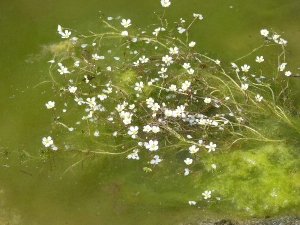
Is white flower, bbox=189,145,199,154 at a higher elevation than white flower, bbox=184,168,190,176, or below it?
higher

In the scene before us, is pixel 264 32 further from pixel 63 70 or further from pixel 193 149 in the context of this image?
pixel 63 70

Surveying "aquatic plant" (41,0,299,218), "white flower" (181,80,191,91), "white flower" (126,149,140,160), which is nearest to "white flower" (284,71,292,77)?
"aquatic plant" (41,0,299,218)

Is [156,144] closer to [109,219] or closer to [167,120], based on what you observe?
[167,120]

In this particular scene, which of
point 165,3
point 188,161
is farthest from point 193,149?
point 165,3

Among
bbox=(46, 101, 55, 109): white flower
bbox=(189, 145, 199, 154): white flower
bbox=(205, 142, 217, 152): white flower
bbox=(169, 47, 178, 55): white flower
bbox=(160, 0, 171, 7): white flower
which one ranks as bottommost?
bbox=(189, 145, 199, 154): white flower

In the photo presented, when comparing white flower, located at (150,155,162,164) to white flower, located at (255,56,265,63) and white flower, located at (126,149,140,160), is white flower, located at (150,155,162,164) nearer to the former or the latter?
white flower, located at (126,149,140,160)

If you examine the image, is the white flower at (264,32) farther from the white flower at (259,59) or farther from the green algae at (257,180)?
the green algae at (257,180)

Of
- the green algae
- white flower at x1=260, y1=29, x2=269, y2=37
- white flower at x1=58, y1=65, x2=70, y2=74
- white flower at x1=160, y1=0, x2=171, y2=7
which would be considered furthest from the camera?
white flower at x1=160, y1=0, x2=171, y2=7

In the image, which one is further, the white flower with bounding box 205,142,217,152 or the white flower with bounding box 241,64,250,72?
the white flower with bounding box 241,64,250,72

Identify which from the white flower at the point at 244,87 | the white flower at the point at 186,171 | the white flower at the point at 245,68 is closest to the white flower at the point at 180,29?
the white flower at the point at 245,68
